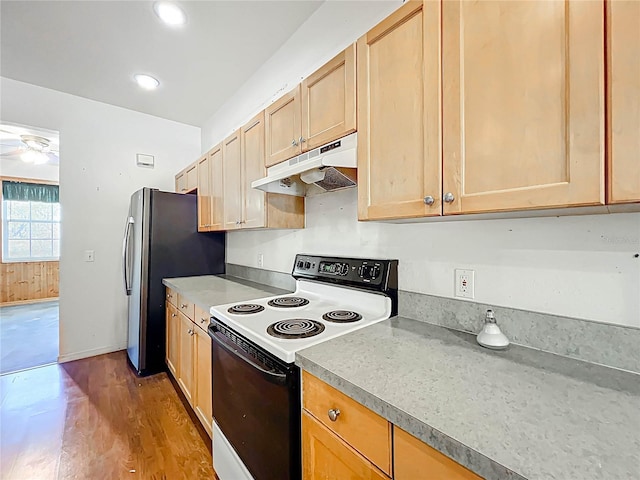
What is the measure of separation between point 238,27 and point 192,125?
1995mm

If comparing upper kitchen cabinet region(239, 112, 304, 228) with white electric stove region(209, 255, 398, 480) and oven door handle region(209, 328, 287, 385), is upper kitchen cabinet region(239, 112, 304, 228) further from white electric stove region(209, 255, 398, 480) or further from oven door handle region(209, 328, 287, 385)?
oven door handle region(209, 328, 287, 385)

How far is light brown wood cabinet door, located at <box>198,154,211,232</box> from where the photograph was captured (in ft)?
8.70

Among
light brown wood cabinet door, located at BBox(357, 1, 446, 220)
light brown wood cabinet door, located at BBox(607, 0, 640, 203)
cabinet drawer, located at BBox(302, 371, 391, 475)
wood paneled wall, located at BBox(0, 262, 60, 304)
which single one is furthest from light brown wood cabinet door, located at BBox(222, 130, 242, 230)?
wood paneled wall, located at BBox(0, 262, 60, 304)

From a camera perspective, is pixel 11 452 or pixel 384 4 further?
pixel 11 452

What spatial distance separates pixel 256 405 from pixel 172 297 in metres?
1.65

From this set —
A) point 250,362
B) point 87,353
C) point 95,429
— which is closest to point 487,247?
point 250,362

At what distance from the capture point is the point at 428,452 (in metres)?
0.63

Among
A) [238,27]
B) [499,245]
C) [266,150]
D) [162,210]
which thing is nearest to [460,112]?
[499,245]

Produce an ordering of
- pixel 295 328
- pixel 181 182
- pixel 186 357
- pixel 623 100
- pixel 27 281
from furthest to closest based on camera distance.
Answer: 1. pixel 27 281
2. pixel 181 182
3. pixel 186 357
4. pixel 295 328
5. pixel 623 100

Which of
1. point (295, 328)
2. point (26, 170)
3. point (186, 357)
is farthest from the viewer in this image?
point (26, 170)

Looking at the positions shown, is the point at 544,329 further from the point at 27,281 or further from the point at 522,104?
the point at 27,281

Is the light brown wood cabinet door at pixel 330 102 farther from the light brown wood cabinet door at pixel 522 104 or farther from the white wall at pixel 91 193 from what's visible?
the white wall at pixel 91 193

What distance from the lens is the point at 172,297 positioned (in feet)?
8.09

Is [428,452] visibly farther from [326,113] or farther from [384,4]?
[384,4]
